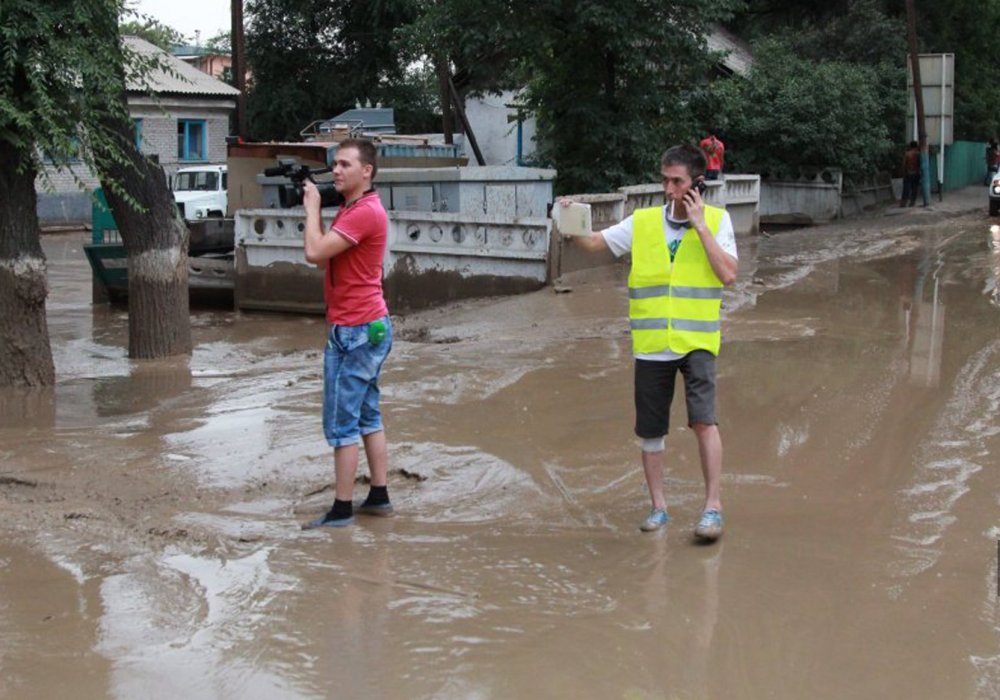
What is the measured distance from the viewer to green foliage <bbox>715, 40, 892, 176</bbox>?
2641cm

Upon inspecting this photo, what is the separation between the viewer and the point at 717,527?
523cm

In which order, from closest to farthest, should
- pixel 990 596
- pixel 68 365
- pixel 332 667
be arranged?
pixel 332 667 < pixel 990 596 < pixel 68 365

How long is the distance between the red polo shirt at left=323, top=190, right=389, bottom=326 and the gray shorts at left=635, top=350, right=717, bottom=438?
124 centimetres

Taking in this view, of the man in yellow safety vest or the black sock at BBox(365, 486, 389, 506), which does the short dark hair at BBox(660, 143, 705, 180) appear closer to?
the man in yellow safety vest

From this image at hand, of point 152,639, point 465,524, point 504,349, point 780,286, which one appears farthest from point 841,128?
point 152,639

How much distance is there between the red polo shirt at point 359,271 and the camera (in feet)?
18.2

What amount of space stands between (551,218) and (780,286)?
8.81 ft

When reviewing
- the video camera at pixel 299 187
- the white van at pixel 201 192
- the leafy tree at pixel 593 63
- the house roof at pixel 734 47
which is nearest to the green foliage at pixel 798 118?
the house roof at pixel 734 47

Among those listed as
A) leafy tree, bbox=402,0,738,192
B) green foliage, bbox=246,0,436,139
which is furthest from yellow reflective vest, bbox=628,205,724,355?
green foliage, bbox=246,0,436,139

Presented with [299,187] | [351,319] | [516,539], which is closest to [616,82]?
[299,187]

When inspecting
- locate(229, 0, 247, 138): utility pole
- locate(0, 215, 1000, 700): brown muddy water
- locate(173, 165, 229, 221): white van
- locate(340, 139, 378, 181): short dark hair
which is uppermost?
locate(229, 0, 247, 138): utility pole

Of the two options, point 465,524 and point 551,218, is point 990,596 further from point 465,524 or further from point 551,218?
point 551,218

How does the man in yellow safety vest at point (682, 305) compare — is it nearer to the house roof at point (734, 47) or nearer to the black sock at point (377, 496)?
the black sock at point (377, 496)

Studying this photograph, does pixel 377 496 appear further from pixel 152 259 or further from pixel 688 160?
pixel 152 259
